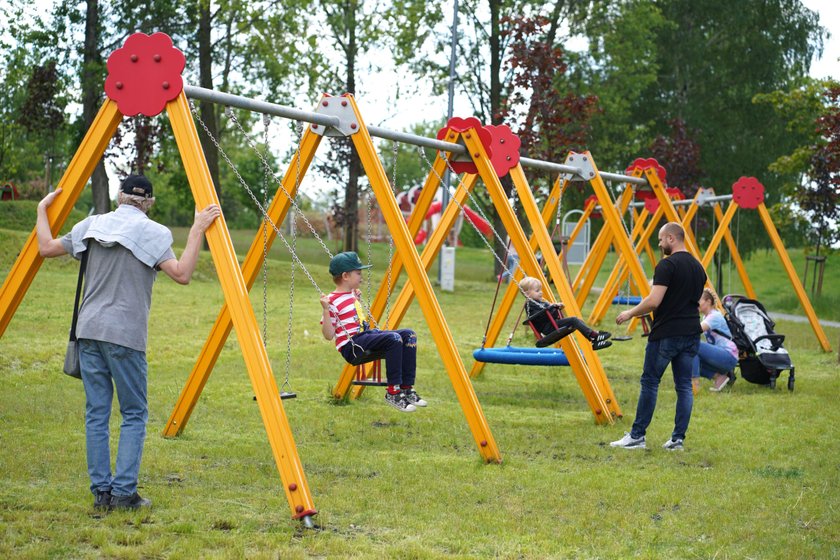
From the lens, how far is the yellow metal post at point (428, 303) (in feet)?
23.3

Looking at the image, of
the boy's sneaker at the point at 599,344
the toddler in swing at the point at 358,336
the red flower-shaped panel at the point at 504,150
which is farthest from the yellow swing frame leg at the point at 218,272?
the red flower-shaped panel at the point at 504,150

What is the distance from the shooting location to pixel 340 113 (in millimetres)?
7684

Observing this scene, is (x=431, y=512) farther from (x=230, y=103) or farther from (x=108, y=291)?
(x=230, y=103)

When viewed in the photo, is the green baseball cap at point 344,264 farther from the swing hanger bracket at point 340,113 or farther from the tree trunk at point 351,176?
the tree trunk at point 351,176

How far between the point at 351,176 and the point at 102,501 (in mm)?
24879

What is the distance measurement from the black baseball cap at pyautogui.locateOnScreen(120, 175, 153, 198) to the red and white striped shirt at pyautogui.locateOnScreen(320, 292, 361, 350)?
92.2 inches

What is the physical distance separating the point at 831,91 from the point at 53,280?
15132 millimetres

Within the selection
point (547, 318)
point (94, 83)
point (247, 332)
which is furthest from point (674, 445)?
point (94, 83)

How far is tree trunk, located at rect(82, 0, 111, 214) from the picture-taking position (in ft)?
80.9

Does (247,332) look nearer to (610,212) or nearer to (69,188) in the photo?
(69,188)

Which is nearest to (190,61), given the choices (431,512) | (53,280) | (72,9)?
(72,9)

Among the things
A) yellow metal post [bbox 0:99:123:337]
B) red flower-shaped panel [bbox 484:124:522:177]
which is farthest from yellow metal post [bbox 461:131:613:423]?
yellow metal post [bbox 0:99:123:337]

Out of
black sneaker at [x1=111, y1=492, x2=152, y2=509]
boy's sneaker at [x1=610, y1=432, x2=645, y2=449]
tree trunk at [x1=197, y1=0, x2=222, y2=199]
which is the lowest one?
boy's sneaker at [x1=610, y1=432, x2=645, y2=449]

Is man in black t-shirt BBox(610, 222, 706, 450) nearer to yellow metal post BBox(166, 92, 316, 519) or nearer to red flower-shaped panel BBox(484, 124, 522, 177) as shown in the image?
red flower-shaped panel BBox(484, 124, 522, 177)
